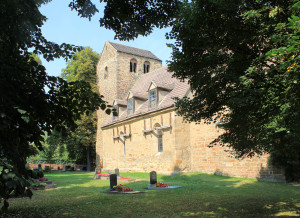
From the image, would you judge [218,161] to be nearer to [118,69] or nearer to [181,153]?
[181,153]

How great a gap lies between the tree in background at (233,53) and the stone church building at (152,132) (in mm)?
5990

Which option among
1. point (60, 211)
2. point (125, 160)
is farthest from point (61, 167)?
point (60, 211)

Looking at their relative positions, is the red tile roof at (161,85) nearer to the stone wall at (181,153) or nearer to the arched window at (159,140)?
the stone wall at (181,153)

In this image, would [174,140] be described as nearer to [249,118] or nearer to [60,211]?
[60,211]

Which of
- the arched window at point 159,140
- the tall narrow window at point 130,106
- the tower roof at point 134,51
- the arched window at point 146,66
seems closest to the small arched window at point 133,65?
the tower roof at point 134,51

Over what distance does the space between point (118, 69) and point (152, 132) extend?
11.7m

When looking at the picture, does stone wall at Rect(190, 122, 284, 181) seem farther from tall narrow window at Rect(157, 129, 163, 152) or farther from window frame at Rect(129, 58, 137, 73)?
window frame at Rect(129, 58, 137, 73)

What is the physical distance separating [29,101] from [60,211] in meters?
4.55

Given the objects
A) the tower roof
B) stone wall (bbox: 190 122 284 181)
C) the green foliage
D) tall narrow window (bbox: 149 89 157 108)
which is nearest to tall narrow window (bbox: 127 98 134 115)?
tall narrow window (bbox: 149 89 157 108)

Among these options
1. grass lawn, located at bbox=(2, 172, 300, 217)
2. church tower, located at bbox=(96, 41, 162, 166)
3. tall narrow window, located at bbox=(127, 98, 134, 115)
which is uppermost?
church tower, located at bbox=(96, 41, 162, 166)

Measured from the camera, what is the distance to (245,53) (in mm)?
6293

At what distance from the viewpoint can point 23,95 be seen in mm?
5355

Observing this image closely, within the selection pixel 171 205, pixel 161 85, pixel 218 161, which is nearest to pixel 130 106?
pixel 161 85

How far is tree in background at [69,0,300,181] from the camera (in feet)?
17.9
